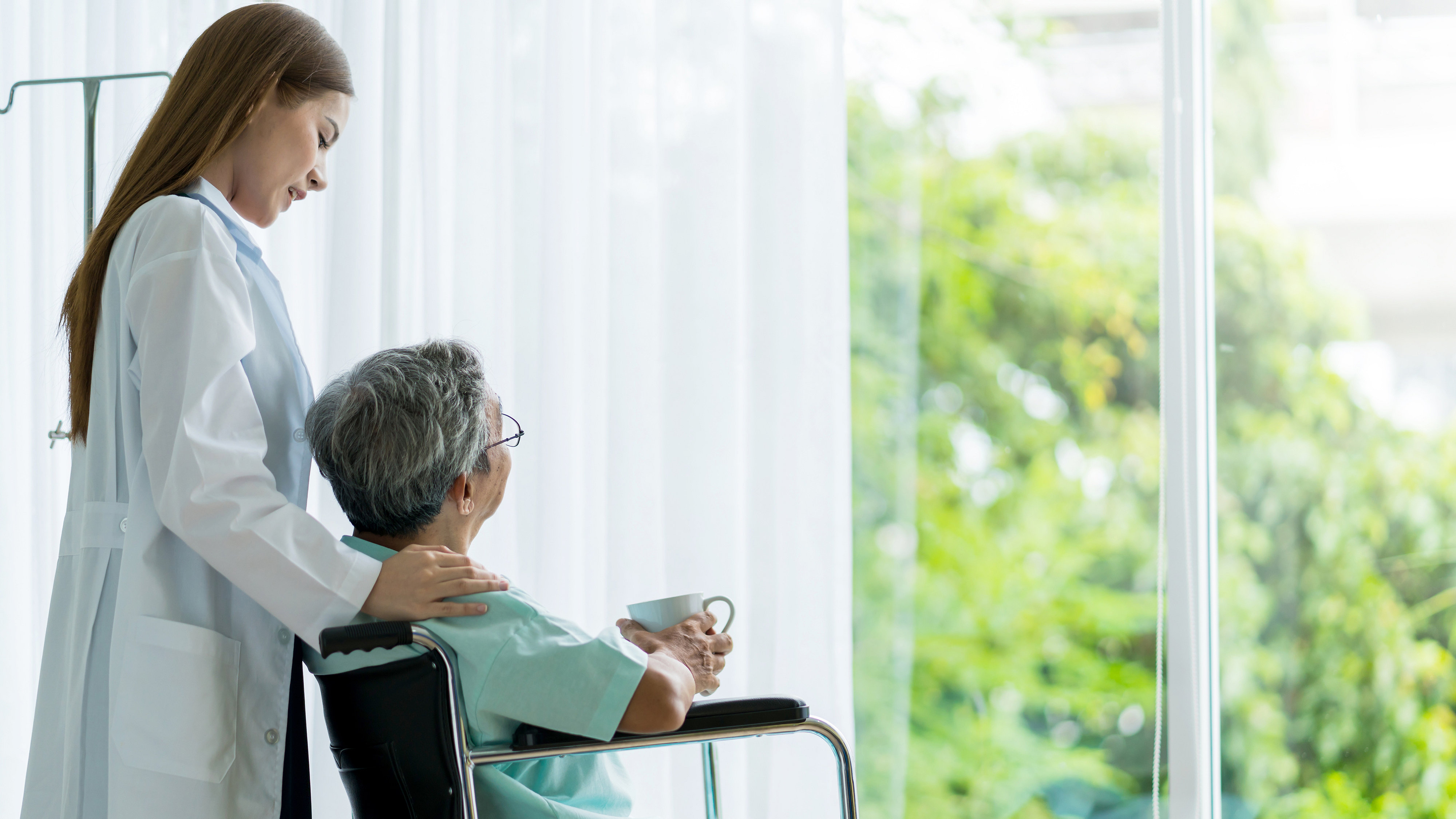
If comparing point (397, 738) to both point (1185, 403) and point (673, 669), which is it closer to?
point (673, 669)

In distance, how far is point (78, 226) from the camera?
76.6 inches

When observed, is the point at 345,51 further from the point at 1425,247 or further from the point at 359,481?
the point at 1425,247

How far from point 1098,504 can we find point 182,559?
1.73 metres

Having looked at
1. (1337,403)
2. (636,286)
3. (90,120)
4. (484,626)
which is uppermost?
(90,120)

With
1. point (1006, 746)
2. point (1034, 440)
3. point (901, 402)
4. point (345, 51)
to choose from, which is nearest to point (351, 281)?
point (345, 51)

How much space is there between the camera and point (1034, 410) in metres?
2.26

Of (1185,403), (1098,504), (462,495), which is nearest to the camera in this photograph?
(462,495)

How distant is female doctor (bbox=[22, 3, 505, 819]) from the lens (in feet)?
3.29

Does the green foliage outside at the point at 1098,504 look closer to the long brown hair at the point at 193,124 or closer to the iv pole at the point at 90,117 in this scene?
the long brown hair at the point at 193,124

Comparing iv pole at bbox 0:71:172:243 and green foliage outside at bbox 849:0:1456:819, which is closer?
iv pole at bbox 0:71:172:243

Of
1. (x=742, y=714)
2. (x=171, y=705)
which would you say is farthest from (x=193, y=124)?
(x=742, y=714)

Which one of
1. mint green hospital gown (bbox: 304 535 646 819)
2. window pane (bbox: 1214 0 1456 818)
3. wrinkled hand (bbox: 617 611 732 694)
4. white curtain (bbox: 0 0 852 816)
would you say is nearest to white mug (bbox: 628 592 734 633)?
wrinkled hand (bbox: 617 611 732 694)

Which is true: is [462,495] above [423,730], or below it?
above

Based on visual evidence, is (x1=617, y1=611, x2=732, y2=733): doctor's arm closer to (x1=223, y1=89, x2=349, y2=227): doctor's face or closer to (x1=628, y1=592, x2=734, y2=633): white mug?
(x1=628, y1=592, x2=734, y2=633): white mug
